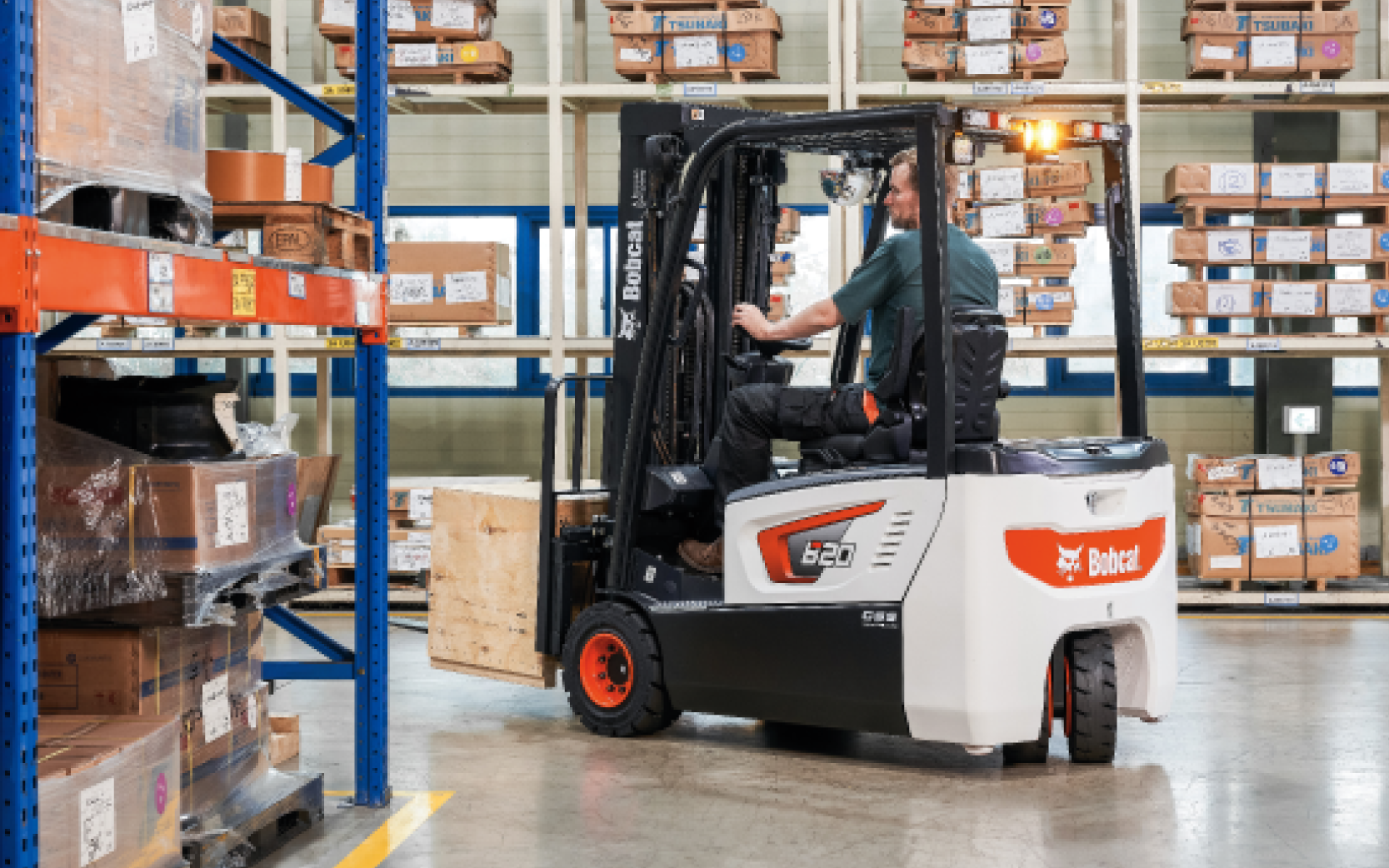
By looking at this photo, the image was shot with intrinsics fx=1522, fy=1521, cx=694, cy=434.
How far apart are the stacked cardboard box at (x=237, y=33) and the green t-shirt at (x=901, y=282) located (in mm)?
5919

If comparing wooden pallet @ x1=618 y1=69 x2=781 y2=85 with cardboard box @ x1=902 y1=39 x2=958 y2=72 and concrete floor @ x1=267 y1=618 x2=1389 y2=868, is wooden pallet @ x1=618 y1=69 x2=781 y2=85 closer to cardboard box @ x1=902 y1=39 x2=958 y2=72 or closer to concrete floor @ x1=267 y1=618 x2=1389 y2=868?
cardboard box @ x1=902 y1=39 x2=958 y2=72

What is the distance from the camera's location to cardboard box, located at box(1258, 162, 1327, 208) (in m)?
9.62

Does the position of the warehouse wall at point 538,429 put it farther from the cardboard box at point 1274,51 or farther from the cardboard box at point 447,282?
the cardboard box at point 1274,51

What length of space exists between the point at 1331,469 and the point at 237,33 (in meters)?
7.63

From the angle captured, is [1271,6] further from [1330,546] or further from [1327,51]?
[1330,546]

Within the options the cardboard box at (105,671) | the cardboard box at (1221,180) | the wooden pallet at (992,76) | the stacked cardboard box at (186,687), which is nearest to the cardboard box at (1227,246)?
the cardboard box at (1221,180)

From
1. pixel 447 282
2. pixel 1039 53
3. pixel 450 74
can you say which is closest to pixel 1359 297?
pixel 1039 53

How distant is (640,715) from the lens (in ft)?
19.8

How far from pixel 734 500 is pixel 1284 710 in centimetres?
278

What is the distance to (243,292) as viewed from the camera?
3861 mm

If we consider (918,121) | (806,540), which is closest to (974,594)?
(806,540)

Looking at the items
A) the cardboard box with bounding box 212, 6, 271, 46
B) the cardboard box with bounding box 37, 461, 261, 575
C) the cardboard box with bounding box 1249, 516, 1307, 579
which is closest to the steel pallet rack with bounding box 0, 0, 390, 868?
the cardboard box with bounding box 37, 461, 261, 575

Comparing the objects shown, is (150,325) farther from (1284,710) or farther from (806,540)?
(1284,710)

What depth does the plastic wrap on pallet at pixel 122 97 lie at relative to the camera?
3141 millimetres
